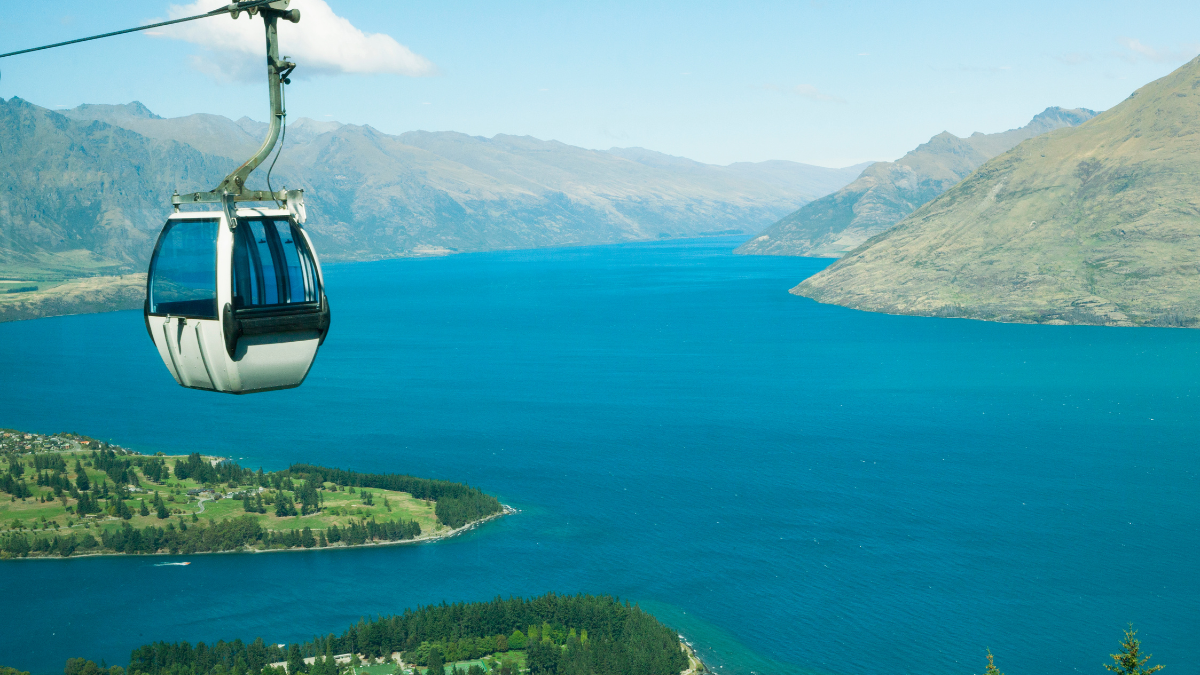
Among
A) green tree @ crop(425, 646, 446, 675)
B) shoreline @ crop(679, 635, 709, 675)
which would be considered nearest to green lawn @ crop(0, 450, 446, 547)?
green tree @ crop(425, 646, 446, 675)

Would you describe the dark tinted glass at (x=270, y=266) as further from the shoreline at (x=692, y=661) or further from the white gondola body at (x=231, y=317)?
the shoreline at (x=692, y=661)

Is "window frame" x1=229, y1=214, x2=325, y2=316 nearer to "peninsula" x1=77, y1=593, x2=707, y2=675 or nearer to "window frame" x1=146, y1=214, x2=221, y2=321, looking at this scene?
"window frame" x1=146, y1=214, x2=221, y2=321

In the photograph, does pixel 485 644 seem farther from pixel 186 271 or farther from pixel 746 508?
pixel 186 271

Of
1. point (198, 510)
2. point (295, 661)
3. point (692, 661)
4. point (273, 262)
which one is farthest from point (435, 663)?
point (273, 262)

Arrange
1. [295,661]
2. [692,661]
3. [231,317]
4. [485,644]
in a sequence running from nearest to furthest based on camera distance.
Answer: [231,317]
[295,661]
[692,661]
[485,644]

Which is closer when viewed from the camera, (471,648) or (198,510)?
(471,648)

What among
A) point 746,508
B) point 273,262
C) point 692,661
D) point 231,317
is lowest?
point 692,661

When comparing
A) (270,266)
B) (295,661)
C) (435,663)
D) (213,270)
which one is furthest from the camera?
(435,663)

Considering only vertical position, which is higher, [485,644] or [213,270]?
[213,270]

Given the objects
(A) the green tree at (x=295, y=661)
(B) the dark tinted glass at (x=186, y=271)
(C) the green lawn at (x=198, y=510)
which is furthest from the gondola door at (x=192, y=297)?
(C) the green lawn at (x=198, y=510)

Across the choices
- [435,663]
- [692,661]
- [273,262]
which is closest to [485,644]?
[435,663]
